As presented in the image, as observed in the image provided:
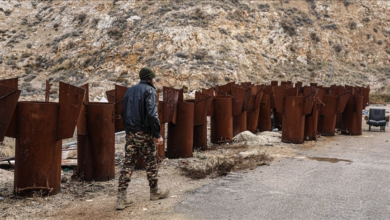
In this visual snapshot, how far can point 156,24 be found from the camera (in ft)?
108

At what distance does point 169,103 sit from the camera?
26.1ft

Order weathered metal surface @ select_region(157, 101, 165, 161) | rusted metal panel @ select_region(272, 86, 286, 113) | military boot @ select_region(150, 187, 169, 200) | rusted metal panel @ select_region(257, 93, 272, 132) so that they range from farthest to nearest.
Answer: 1. rusted metal panel @ select_region(257, 93, 272, 132)
2. rusted metal panel @ select_region(272, 86, 286, 113)
3. weathered metal surface @ select_region(157, 101, 165, 161)
4. military boot @ select_region(150, 187, 169, 200)

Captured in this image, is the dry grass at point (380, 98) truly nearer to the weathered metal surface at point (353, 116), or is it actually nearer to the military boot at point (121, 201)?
the weathered metal surface at point (353, 116)

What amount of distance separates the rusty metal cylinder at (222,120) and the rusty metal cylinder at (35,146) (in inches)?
215

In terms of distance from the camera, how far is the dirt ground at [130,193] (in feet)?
16.4

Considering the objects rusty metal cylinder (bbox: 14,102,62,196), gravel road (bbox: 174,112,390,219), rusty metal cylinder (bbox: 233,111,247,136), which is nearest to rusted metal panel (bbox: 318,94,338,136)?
rusty metal cylinder (bbox: 233,111,247,136)

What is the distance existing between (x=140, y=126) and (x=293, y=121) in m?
6.60

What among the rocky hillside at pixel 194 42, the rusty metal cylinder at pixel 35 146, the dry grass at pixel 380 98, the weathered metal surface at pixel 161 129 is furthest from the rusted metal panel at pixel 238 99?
the dry grass at pixel 380 98

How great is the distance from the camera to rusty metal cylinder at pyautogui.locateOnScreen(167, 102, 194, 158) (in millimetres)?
8430

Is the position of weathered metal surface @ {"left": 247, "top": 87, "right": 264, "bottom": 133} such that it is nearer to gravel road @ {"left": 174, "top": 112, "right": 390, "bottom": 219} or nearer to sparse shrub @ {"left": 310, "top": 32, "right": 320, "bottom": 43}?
gravel road @ {"left": 174, "top": 112, "right": 390, "bottom": 219}

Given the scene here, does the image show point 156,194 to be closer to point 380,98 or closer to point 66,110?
point 66,110

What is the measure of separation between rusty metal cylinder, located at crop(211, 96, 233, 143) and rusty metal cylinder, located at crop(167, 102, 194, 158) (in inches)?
75.4

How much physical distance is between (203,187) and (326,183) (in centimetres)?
201

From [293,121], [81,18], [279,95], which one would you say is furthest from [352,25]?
[293,121]
